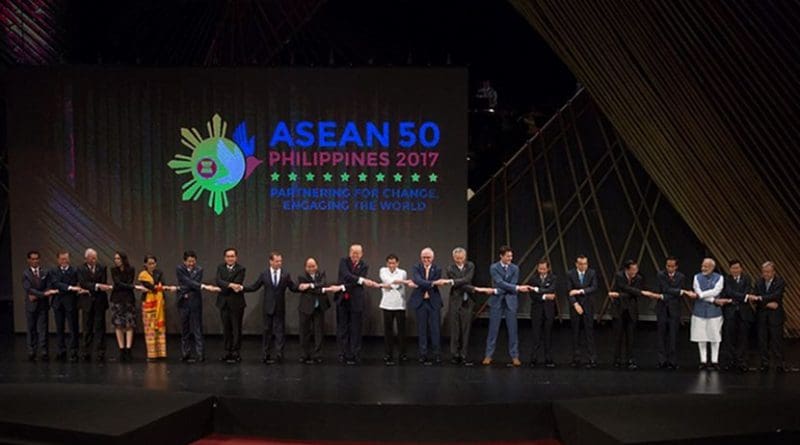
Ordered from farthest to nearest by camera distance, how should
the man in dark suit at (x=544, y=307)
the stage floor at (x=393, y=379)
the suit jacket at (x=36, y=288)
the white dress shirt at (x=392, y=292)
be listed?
the white dress shirt at (x=392, y=292)
the suit jacket at (x=36, y=288)
the man in dark suit at (x=544, y=307)
the stage floor at (x=393, y=379)

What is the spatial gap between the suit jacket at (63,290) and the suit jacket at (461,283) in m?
3.88

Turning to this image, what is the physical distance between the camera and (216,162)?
1020cm

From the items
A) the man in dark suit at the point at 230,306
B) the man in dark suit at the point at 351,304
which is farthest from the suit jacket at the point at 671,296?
the man in dark suit at the point at 230,306

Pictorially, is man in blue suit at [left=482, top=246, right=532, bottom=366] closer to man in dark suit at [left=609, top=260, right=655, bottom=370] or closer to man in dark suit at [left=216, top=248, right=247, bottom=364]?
man in dark suit at [left=609, top=260, right=655, bottom=370]

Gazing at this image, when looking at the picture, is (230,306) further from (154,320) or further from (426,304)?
(426,304)

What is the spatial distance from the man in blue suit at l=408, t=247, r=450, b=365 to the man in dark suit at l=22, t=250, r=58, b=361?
371 centimetres

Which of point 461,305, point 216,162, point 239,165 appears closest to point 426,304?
point 461,305

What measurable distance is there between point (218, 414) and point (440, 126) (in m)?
4.59

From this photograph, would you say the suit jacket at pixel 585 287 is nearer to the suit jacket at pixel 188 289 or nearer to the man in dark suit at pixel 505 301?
the man in dark suit at pixel 505 301

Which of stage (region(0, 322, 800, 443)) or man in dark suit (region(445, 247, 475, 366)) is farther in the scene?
man in dark suit (region(445, 247, 475, 366))

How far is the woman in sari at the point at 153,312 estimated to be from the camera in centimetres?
872

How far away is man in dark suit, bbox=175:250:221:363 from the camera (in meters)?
8.71

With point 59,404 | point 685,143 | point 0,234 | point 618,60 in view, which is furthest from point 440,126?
point 0,234

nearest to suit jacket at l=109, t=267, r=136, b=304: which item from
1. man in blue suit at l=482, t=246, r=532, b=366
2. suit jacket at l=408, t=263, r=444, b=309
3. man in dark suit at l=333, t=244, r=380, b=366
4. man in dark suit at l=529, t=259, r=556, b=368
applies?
man in dark suit at l=333, t=244, r=380, b=366
